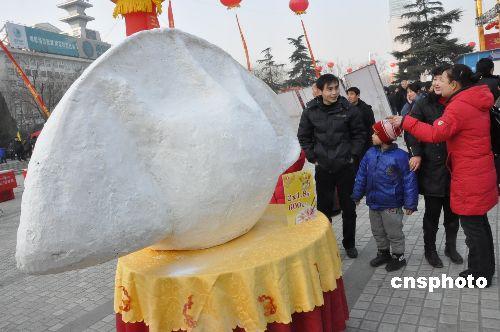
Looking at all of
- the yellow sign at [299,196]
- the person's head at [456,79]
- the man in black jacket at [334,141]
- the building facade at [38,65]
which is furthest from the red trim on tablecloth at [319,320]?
the building facade at [38,65]

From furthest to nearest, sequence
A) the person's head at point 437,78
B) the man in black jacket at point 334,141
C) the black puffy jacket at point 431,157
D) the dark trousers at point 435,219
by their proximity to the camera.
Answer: the man in black jacket at point 334,141, the dark trousers at point 435,219, the black puffy jacket at point 431,157, the person's head at point 437,78

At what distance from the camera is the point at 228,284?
2.04m

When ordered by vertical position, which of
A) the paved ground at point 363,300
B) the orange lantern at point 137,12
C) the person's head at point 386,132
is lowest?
the paved ground at point 363,300

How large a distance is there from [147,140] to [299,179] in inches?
40.9

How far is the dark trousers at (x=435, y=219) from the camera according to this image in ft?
11.5

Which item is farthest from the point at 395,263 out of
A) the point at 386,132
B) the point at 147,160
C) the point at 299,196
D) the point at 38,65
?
the point at 38,65

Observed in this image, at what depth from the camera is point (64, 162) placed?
173cm

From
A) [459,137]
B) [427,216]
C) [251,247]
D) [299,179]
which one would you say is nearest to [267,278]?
[251,247]

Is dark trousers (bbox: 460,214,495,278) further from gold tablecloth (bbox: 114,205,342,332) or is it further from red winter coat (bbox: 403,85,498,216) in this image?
gold tablecloth (bbox: 114,205,342,332)

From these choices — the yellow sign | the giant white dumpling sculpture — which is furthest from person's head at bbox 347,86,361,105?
the giant white dumpling sculpture

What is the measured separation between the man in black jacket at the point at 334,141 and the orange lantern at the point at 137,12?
214 centimetres

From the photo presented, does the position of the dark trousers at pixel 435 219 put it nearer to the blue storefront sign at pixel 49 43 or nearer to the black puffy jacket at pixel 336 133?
the black puffy jacket at pixel 336 133

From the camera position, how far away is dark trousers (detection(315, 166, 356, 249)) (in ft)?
13.1

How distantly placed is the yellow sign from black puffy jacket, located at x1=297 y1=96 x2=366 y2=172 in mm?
1223
